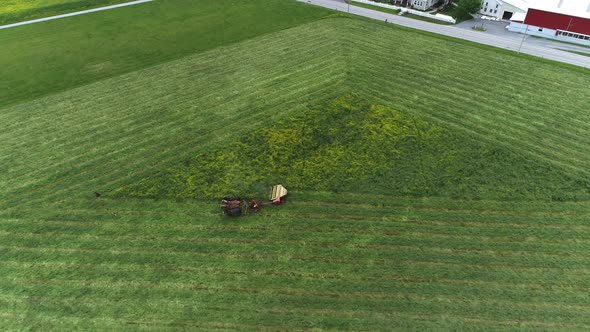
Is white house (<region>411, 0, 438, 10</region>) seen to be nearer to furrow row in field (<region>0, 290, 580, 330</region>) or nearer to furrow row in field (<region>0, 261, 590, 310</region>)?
furrow row in field (<region>0, 261, 590, 310</region>)

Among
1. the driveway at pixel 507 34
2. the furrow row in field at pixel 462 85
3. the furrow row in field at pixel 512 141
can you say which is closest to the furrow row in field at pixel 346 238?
the furrow row in field at pixel 512 141

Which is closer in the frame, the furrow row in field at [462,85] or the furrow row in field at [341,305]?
the furrow row in field at [341,305]

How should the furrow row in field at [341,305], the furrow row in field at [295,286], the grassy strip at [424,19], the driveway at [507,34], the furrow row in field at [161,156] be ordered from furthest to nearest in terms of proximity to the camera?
the grassy strip at [424,19] < the driveway at [507,34] < the furrow row in field at [161,156] < the furrow row in field at [295,286] < the furrow row in field at [341,305]

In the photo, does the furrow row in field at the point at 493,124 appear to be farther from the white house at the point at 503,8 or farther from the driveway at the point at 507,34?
the white house at the point at 503,8

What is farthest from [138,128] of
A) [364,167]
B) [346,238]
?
[346,238]

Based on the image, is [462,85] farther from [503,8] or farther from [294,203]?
[503,8]

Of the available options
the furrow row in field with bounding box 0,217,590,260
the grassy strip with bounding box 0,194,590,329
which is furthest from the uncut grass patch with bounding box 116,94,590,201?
the furrow row in field with bounding box 0,217,590,260

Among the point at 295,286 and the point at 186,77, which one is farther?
the point at 186,77
